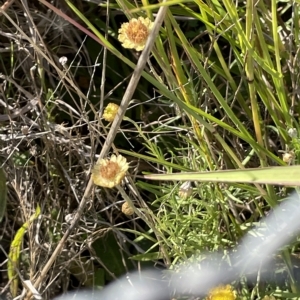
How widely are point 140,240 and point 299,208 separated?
36 centimetres

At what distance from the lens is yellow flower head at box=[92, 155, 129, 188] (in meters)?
0.62

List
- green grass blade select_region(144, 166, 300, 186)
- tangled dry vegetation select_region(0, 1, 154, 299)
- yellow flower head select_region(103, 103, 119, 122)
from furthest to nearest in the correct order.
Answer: tangled dry vegetation select_region(0, 1, 154, 299) < yellow flower head select_region(103, 103, 119, 122) < green grass blade select_region(144, 166, 300, 186)

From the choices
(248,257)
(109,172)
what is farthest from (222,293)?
(109,172)

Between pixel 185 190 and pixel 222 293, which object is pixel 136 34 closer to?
pixel 185 190

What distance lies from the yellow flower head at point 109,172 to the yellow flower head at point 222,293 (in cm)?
26

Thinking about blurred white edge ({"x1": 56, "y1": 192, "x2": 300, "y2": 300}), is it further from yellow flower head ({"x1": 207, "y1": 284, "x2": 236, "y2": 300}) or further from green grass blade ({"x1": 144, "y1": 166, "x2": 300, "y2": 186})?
green grass blade ({"x1": 144, "y1": 166, "x2": 300, "y2": 186})

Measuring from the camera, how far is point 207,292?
818 millimetres

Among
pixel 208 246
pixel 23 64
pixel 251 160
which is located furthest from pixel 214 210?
pixel 23 64

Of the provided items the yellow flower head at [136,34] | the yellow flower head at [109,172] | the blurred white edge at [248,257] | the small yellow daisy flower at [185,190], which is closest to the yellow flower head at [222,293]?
the blurred white edge at [248,257]

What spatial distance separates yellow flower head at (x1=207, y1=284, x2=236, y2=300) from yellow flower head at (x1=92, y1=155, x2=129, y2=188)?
256 mm

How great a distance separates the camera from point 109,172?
63 cm

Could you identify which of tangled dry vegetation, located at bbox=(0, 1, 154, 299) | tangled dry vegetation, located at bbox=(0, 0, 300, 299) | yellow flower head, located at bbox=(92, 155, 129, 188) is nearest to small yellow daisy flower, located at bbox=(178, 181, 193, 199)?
tangled dry vegetation, located at bbox=(0, 0, 300, 299)

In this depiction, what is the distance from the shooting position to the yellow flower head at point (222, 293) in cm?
76

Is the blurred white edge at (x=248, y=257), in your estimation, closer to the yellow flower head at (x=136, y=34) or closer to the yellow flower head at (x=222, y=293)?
the yellow flower head at (x=222, y=293)
